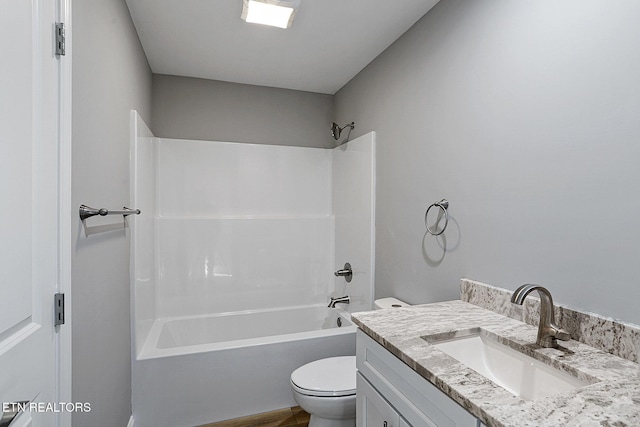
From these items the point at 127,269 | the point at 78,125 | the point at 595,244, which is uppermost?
the point at 78,125

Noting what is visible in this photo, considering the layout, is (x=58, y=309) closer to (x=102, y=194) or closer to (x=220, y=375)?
(x=102, y=194)

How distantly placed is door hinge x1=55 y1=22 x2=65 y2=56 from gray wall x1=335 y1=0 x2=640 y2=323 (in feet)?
5.25

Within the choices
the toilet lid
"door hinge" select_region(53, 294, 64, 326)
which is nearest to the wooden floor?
the toilet lid

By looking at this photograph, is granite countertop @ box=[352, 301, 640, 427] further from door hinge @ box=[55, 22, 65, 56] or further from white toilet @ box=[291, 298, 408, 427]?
door hinge @ box=[55, 22, 65, 56]

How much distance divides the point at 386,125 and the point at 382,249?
888 millimetres

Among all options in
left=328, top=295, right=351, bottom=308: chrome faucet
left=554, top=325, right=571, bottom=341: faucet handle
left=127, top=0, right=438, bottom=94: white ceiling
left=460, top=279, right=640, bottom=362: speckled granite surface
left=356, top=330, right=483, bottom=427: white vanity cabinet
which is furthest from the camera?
left=328, top=295, right=351, bottom=308: chrome faucet

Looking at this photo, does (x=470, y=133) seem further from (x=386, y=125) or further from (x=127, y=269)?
(x=127, y=269)

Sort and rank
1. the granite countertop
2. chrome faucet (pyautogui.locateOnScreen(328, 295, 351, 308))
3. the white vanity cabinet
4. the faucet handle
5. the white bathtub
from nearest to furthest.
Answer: the granite countertop
the white vanity cabinet
the faucet handle
the white bathtub
chrome faucet (pyautogui.locateOnScreen(328, 295, 351, 308))

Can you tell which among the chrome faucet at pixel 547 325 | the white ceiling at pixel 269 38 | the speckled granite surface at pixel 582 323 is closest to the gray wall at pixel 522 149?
the speckled granite surface at pixel 582 323

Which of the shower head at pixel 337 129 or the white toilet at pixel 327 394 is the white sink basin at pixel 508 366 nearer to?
the white toilet at pixel 327 394

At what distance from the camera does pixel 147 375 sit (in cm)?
196

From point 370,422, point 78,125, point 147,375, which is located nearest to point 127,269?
point 147,375

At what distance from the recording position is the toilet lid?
1646 mm

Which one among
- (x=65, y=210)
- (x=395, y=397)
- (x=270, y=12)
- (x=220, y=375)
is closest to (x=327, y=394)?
(x=395, y=397)
